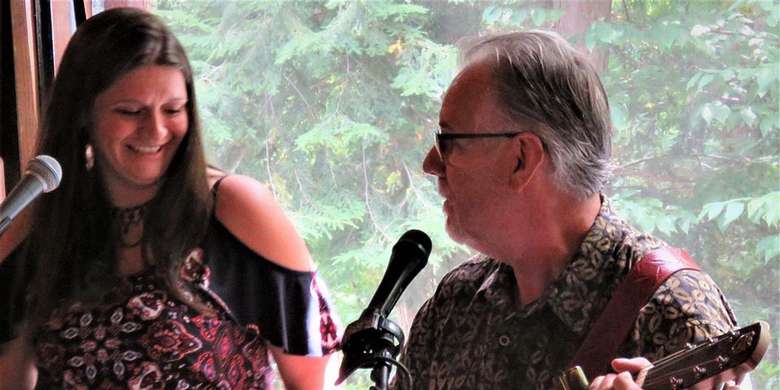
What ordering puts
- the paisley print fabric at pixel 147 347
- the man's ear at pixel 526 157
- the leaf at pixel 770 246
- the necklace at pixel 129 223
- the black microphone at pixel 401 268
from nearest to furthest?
the black microphone at pixel 401 268 < the man's ear at pixel 526 157 < the paisley print fabric at pixel 147 347 < the necklace at pixel 129 223 < the leaf at pixel 770 246

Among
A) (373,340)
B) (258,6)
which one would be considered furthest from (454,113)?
(258,6)

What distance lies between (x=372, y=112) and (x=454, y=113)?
119 centimetres

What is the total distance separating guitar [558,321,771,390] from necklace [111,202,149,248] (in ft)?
3.06

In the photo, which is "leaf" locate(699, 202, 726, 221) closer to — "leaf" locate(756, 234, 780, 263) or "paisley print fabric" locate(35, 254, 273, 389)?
"leaf" locate(756, 234, 780, 263)

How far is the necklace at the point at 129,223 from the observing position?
190 centimetres

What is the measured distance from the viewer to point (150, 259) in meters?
1.86

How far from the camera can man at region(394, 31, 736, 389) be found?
144cm

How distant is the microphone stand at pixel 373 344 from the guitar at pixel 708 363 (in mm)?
210

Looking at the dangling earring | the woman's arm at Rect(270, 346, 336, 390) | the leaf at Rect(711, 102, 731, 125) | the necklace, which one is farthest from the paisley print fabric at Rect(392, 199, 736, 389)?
the leaf at Rect(711, 102, 731, 125)

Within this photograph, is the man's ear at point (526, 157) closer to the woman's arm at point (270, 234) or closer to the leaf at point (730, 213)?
the woman's arm at point (270, 234)

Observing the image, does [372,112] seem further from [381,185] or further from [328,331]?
[328,331]

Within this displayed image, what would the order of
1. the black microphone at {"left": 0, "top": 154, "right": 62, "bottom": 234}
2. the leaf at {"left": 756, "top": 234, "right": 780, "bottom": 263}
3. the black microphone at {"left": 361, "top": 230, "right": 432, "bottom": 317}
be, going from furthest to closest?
the leaf at {"left": 756, "top": 234, "right": 780, "bottom": 263} < the black microphone at {"left": 0, "top": 154, "right": 62, "bottom": 234} < the black microphone at {"left": 361, "top": 230, "right": 432, "bottom": 317}

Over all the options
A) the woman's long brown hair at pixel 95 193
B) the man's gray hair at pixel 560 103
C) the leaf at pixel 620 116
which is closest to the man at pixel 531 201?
the man's gray hair at pixel 560 103

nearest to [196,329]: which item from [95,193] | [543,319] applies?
[95,193]
